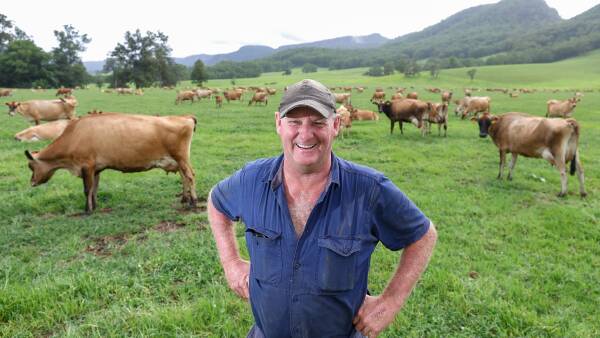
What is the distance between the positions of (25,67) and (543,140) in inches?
3031

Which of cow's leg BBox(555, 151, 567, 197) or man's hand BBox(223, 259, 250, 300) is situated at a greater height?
man's hand BBox(223, 259, 250, 300)

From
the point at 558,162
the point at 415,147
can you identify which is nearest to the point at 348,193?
the point at 558,162

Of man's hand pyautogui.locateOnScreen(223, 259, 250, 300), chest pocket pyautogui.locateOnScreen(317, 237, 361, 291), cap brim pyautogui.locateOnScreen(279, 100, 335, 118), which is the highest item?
cap brim pyautogui.locateOnScreen(279, 100, 335, 118)

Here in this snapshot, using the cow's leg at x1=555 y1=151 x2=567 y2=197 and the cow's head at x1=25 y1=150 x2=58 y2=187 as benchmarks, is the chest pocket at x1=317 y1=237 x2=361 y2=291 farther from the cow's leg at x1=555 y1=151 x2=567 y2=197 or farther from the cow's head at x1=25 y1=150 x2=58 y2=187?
the cow's leg at x1=555 y1=151 x2=567 y2=197

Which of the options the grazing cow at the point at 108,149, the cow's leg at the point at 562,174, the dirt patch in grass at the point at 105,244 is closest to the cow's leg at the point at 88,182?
the grazing cow at the point at 108,149

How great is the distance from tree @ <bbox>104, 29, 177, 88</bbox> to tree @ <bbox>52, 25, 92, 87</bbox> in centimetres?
636

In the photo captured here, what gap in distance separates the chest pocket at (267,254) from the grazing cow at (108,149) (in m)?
6.11

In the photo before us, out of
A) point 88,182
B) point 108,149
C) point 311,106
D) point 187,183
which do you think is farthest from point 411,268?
point 88,182

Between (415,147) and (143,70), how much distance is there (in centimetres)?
7421

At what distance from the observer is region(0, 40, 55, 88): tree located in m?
61.7

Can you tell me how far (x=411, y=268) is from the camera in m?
2.27

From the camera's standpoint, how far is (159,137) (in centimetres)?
766

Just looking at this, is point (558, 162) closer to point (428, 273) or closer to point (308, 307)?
point (428, 273)

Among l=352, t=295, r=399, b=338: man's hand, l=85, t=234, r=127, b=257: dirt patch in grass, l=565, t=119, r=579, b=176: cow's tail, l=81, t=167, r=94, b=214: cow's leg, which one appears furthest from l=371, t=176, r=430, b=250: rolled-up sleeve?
l=565, t=119, r=579, b=176: cow's tail
